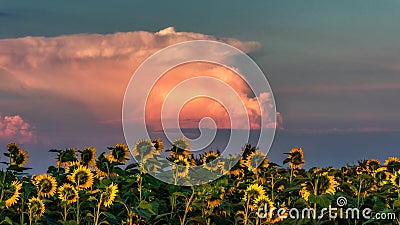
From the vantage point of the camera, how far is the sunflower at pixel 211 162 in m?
9.43

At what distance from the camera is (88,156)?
9.72m

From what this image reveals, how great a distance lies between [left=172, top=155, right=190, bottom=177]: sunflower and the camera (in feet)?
27.9

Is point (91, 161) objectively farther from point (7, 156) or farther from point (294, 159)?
point (294, 159)

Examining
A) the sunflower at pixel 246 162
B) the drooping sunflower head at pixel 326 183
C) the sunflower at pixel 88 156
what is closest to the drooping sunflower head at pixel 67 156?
the sunflower at pixel 88 156

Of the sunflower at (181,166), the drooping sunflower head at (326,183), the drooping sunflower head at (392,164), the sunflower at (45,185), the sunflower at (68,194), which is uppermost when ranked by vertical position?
the drooping sunflower head at (392,164)

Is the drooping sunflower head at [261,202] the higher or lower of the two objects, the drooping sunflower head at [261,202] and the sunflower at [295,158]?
the lower

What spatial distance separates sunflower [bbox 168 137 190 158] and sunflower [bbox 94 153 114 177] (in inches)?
37.0

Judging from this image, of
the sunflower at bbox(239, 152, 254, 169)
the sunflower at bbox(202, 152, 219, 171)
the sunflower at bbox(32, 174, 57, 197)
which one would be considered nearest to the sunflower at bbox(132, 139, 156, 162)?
the sunflower at bbox(202, 152, 219, 171)

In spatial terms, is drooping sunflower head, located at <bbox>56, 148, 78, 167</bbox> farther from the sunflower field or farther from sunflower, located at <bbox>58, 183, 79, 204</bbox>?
sunflower, located at <bbox>58, 183, 79, 204</bbox>

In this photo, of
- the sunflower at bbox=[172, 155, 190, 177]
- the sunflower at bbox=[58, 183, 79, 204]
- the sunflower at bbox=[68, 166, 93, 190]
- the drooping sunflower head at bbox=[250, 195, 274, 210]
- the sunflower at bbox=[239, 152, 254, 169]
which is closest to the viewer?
the drooping sunflower head at bbox=[250, 195, 274, 210]

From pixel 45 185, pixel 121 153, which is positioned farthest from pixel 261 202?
pixel 45 185

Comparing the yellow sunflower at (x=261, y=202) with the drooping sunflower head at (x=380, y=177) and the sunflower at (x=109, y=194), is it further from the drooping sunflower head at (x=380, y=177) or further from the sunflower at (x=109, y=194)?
the drooping sunflower head at (x=380, y=177)

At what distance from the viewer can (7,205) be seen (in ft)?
25.9

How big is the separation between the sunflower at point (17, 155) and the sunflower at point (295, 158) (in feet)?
13.8
